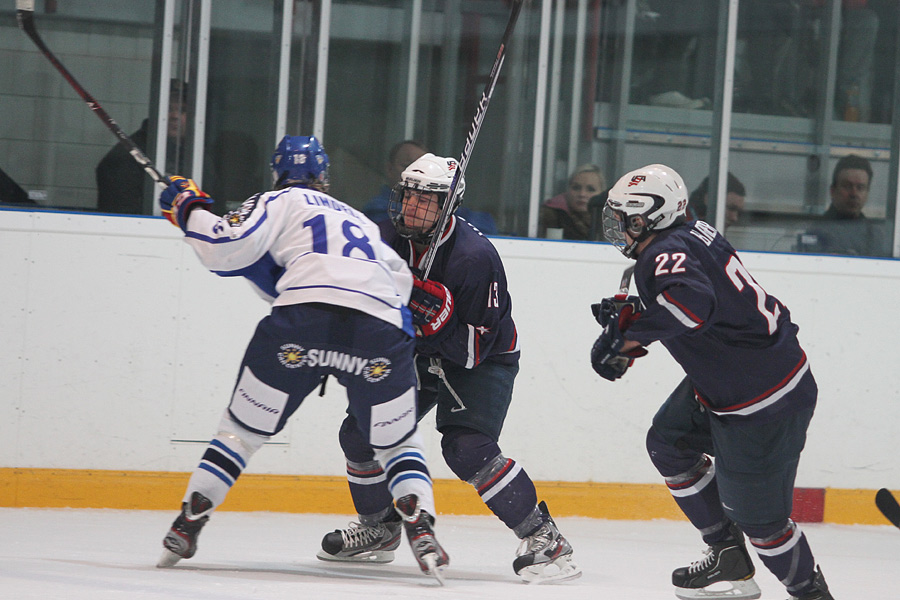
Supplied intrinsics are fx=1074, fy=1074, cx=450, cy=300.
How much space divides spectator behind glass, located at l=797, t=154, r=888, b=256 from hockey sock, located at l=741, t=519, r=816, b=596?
8.17 feet

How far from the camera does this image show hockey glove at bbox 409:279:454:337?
3018mm

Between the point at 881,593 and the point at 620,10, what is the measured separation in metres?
2.75

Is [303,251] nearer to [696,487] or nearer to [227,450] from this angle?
[227,450]

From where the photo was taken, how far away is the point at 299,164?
2.93 meters

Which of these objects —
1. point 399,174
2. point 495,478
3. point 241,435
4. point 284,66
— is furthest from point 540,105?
point 241,435

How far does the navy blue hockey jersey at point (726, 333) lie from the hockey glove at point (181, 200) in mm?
1143

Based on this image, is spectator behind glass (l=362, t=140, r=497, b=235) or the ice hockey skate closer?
the ice hockey skate

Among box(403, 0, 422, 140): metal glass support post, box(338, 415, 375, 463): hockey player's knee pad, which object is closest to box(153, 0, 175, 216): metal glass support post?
box(403, 0, 422, 140): metal glass support post

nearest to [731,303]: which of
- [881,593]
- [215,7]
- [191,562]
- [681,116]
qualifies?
[881,593]

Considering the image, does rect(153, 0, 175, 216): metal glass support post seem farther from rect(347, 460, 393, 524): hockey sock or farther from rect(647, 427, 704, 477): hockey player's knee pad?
rect(647, 427, 704, 477): hockey player's knee pad

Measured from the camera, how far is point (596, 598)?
2.81 m

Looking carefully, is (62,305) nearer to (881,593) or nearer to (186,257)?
(186,257)

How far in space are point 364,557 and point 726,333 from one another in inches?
52.2

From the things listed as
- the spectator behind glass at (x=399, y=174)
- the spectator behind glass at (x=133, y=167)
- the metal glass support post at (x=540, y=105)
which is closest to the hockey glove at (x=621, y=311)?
the spectator behind glass at (x=399, y=174)
